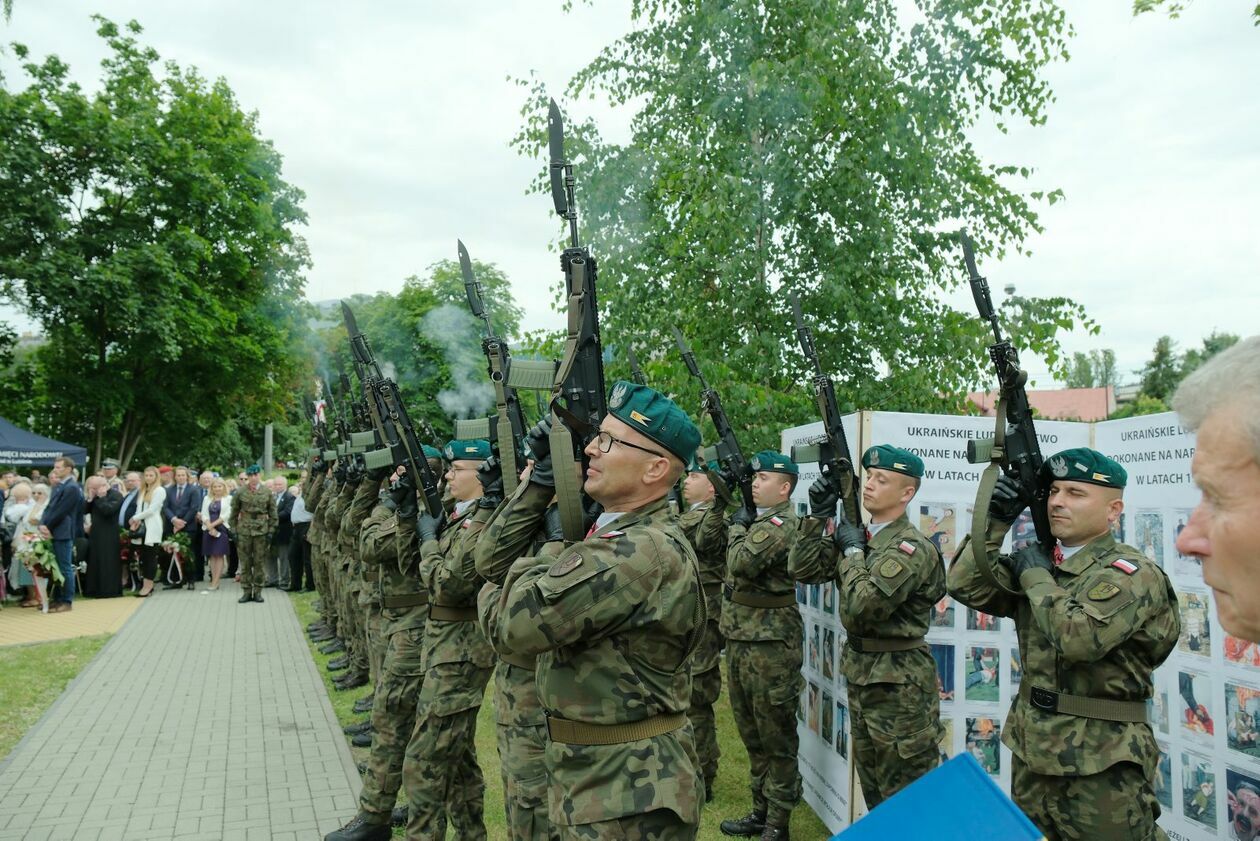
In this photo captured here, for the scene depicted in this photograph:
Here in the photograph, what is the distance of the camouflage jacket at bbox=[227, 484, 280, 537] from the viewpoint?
49.4 feet

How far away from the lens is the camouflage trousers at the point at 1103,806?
3.64 metres

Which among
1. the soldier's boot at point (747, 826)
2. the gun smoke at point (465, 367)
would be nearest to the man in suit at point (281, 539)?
the gun smoke at point (465, 367)

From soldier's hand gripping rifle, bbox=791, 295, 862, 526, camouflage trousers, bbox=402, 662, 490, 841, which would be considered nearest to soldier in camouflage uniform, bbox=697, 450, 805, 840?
soldier's hand gripping rifle, bbox=791, 295, 862, 526

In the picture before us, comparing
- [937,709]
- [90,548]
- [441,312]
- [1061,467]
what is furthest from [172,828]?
[441,312]

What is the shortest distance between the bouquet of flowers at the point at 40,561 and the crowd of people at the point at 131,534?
0.05 feet

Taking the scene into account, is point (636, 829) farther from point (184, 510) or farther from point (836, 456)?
point (184, 510)

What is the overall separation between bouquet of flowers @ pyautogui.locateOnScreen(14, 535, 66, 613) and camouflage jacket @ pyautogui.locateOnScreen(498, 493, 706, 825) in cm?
1344

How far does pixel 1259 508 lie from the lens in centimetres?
131

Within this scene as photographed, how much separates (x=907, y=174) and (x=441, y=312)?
17342 millimetres

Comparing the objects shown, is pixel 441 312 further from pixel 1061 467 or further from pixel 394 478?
pixel 1061 467

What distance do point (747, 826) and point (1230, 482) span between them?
17.6ft

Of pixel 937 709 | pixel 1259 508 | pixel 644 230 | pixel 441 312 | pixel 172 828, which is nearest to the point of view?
pixel 1259 508

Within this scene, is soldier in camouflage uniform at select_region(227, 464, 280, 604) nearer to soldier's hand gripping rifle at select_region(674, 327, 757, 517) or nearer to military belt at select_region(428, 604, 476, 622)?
soldier's hand gripping rifle at select_region(674, 327, 757, 517)

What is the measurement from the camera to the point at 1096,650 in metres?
3.62
